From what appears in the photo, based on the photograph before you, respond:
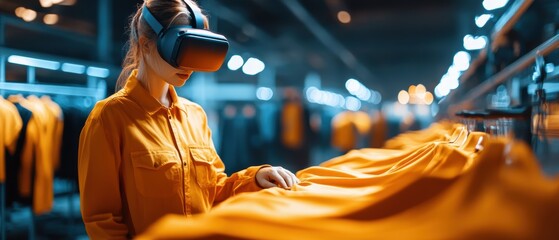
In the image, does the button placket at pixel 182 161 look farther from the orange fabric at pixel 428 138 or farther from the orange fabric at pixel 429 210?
the orange fabric at pixel 428 138

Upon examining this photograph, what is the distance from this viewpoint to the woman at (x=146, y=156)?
48.3 inches

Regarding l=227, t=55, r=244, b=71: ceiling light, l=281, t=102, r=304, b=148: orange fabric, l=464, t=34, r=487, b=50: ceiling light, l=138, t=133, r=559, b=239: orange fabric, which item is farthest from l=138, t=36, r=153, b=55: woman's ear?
l=281, t=102, r=304, b=148: orange fabric

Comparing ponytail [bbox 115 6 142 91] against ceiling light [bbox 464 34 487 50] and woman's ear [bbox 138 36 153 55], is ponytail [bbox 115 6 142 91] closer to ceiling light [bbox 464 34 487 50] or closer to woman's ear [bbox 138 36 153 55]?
woman's ear [bbox 138 36 153 55]

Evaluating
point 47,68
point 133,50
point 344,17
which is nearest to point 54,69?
point 47,68

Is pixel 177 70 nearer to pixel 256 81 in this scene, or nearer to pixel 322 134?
pixel 256 81

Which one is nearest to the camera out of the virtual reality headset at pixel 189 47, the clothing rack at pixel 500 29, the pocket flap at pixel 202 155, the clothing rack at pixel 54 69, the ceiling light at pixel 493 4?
the virtual reality headset at pixel 189 47

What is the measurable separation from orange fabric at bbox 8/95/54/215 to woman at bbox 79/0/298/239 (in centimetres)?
223

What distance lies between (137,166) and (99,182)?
0.34ft

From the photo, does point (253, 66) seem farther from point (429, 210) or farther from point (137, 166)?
point (429, 210)

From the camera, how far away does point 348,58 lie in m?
9.91

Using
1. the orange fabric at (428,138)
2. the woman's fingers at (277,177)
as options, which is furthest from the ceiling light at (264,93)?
the woman's fingers at (277,177)

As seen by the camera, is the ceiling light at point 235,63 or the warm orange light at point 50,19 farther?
the ceiling light at point 235,63

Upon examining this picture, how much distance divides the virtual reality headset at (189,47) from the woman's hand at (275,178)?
34 centimetres

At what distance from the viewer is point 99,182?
48.0 inches
